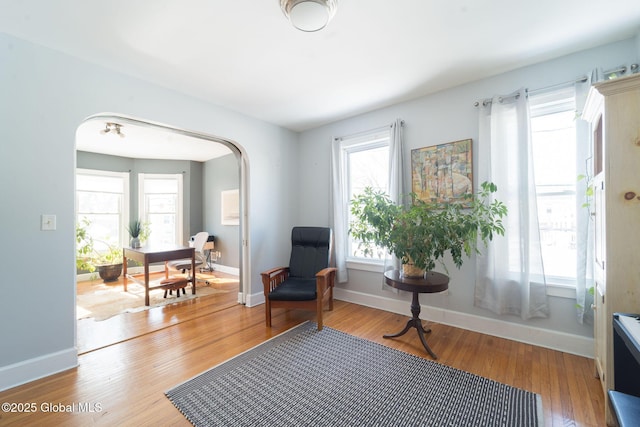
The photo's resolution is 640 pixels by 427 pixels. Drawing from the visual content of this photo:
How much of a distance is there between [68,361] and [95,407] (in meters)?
0.74

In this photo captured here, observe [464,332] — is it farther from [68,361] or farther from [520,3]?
[68,361]

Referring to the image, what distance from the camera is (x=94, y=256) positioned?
5020mm

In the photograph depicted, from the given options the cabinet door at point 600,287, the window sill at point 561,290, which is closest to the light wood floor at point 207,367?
the cabinet door at point 600,287

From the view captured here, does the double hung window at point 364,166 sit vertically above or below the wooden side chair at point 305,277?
above

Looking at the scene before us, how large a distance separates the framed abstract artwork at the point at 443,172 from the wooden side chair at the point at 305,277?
1320 millimetres

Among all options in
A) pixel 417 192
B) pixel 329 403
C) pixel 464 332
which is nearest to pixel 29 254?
pixel 329 403

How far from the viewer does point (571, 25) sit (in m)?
1.88

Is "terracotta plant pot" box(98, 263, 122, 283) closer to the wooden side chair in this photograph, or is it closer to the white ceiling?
the wooden side chair

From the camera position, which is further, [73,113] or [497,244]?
[497,244]

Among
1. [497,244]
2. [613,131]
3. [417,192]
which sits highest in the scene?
[613,131]

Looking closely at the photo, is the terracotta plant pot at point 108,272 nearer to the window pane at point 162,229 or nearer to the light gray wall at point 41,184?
the window pane at point 162,229

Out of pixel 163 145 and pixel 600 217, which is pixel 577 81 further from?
pixel 163 145

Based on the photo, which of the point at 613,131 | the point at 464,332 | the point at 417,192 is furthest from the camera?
the point at 417,192

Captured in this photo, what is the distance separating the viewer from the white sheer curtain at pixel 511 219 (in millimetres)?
2352
